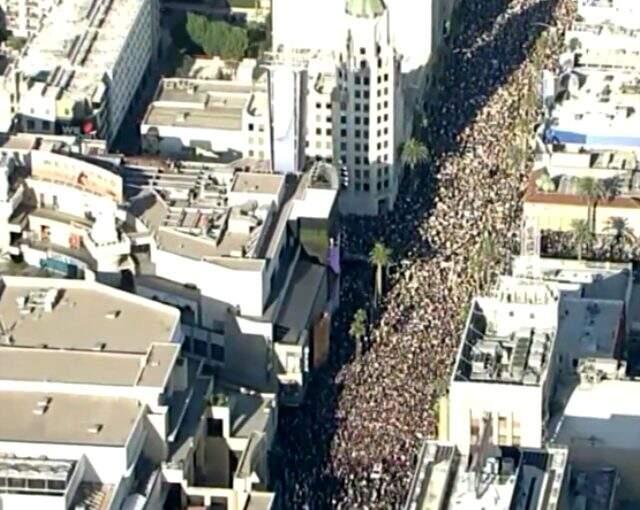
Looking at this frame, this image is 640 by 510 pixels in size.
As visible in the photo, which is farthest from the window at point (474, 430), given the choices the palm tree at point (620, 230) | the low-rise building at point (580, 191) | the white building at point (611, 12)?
the white building at point (611, 12)

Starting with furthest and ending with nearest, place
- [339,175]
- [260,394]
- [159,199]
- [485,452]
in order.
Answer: [339,175], [159,199], [260,394], [485,452]

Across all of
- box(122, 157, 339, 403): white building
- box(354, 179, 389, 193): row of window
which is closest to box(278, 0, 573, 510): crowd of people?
box(354, 179, 389, 193): row of window

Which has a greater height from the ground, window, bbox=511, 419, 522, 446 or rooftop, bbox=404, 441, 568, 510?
window, bbox=511, 419, 522, 446

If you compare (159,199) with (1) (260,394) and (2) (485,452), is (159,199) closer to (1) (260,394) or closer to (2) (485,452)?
(1) (260,394)

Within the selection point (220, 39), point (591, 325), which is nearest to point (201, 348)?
point (591, 325)

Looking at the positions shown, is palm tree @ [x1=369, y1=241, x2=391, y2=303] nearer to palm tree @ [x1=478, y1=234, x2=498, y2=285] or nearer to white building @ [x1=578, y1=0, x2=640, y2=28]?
palm tree @ [x1=478, y1=234, x2=498, y2=285]

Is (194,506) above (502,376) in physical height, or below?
below

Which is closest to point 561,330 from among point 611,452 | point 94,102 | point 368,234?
point 611,452

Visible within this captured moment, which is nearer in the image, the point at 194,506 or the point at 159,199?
the point at 194,506
